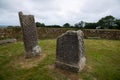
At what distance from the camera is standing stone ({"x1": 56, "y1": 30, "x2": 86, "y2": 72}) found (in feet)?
22.2

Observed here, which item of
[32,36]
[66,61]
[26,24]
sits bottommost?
[66,61]

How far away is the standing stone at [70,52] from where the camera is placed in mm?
6766

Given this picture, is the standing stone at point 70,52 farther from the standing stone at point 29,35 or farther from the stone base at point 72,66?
the standing stone at point 29,35

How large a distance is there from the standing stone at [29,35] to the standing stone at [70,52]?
7.39ft

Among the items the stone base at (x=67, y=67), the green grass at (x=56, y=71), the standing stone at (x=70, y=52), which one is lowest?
the green grass at (x=56, y=71)

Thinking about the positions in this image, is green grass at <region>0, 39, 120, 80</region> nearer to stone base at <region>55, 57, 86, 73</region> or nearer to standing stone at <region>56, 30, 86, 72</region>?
stone base at <region>55, 57, 86, 73</region>

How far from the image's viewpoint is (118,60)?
28.7 ft

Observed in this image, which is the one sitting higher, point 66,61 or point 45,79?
point 66,61

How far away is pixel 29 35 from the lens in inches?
351

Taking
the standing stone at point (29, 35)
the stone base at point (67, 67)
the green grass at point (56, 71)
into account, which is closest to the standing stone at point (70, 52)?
the stone base at point (67, 67)

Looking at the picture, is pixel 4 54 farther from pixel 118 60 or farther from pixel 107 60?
pixel 118 60

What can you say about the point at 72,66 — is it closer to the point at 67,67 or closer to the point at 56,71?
the point at 67,67

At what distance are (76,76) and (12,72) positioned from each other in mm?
3216

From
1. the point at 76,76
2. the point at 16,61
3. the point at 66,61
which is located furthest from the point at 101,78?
the point at 16,61
